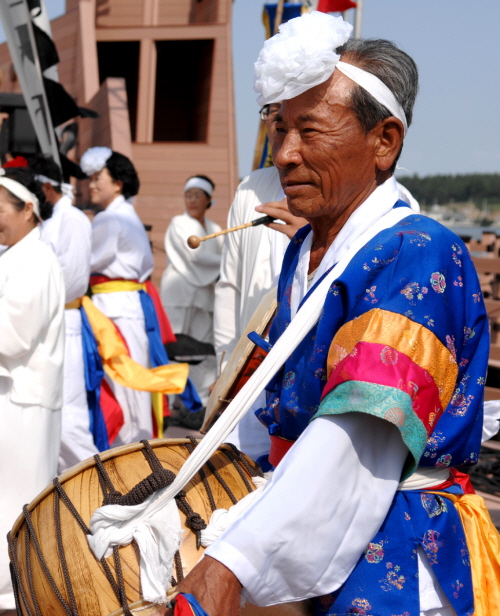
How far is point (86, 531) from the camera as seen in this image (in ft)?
4.52

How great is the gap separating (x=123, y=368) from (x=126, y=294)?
2.76 feet

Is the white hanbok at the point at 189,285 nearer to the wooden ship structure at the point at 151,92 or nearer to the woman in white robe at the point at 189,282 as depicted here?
the woman in white robe at the point at 189,282

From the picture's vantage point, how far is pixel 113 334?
5.07 metres

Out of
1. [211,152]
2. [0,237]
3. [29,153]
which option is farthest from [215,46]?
[0,237]

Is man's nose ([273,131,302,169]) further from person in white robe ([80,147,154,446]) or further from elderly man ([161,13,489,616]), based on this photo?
person in white robe ([80,147,154,446])

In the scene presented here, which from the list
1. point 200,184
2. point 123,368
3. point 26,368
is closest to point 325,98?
point 26,368

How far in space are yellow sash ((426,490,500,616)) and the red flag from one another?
4.85m

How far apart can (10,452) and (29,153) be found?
3.80 metres

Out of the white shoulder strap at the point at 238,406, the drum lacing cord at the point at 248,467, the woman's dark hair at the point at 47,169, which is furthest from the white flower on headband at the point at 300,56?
the woman's dark hair at the point at 47,169

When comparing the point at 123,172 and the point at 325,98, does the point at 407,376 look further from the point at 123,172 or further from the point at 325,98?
the point at 123,172

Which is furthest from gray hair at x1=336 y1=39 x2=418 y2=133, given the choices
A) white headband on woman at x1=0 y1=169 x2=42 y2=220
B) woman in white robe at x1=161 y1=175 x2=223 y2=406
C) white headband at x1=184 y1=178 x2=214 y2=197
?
white headband at x1=184 y1=178 x2=214 y2=197

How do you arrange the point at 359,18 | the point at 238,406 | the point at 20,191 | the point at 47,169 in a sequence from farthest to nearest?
1. the point at 359,18
2. the point at 47,169
3. the point at 20,191
4. the point at 238,406

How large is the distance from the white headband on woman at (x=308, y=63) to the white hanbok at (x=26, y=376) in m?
2.41

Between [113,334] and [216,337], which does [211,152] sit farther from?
[216,337]
